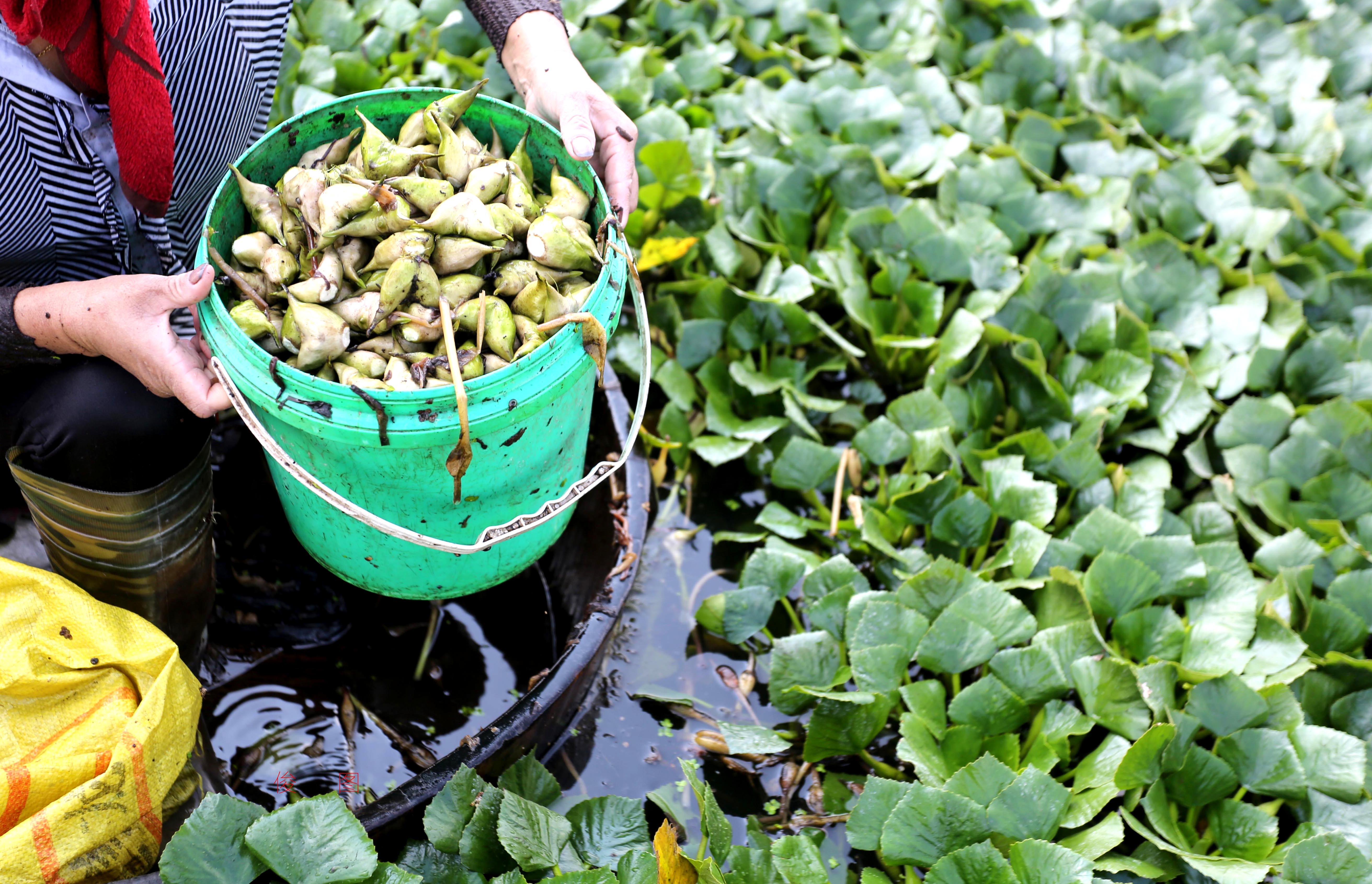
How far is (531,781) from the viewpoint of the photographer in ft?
3.90

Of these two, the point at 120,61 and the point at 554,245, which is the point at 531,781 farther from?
the point at 120,61

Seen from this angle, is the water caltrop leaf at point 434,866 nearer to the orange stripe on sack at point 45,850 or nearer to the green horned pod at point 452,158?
the orange stripe on sack at point 45,850

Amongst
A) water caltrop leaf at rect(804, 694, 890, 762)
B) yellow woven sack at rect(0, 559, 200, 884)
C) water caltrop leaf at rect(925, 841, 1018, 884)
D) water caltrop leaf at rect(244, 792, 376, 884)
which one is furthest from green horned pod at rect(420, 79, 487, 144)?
water caltrop leaf at rect(925, 841, 1018, 884)

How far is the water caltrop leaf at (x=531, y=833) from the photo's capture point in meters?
1.07

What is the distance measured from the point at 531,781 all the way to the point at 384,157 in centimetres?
71

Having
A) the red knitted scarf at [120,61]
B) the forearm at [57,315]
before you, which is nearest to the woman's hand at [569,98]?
the red knitted scarf at [120,61]

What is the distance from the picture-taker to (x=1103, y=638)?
1401 millimetres

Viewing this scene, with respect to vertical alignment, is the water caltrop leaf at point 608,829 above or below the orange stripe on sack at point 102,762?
below

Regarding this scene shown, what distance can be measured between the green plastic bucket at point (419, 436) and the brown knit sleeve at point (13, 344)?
0.21 m

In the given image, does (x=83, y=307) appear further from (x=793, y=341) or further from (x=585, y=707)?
(x=793, y=341)

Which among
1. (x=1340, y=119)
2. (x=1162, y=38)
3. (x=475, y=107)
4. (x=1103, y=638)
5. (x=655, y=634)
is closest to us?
(x=475, y=107)

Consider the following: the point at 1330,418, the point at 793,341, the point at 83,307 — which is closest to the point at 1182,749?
the point at 1330,418

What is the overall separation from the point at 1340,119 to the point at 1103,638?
5.05 ft

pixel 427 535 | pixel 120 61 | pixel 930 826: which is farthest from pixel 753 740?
pixel 120 61
